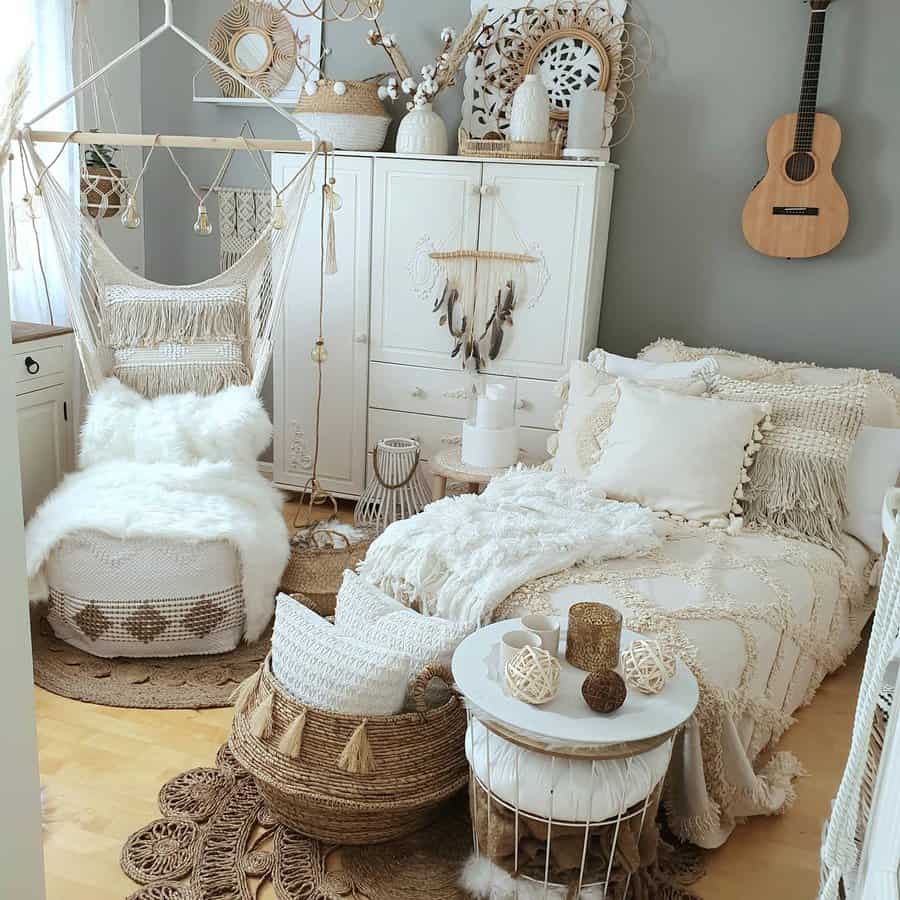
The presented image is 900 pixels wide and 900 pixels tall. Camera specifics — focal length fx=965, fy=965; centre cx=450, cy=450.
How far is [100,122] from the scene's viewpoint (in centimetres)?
393

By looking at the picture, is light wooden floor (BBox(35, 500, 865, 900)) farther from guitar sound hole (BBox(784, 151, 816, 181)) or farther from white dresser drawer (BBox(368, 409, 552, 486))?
guitar sound hole (BBox(784, 151, 816, 181))

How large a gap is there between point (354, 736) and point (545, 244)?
206 cm

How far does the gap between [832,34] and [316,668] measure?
268 cm

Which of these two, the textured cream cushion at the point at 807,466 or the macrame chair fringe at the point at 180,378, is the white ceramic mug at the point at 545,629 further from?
the macrame chair fringe at the point at 180,378

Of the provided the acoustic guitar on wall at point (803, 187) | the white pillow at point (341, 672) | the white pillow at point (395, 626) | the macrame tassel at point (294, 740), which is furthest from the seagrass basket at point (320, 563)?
the acoustic guitar on wall at point (803, 187)

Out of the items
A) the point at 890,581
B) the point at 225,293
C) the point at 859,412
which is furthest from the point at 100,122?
the point at 890,581

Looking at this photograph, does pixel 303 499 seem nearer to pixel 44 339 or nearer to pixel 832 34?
pixel 44 339

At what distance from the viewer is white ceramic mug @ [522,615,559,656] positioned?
188 centimetres

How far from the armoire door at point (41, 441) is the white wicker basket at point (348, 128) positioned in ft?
4.37

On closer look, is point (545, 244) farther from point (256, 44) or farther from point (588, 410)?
point (256, 44)

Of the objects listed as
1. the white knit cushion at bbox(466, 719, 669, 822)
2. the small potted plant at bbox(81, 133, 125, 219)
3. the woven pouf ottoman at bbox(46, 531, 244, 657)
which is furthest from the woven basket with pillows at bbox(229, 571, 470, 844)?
the small potted plant at bbox(81, 133, 125, 219)

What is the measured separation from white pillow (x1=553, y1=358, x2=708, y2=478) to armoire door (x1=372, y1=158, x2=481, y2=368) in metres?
0.74

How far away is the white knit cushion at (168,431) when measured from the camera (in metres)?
3.07

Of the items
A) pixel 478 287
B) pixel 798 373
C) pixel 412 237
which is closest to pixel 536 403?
pixel 478 287
